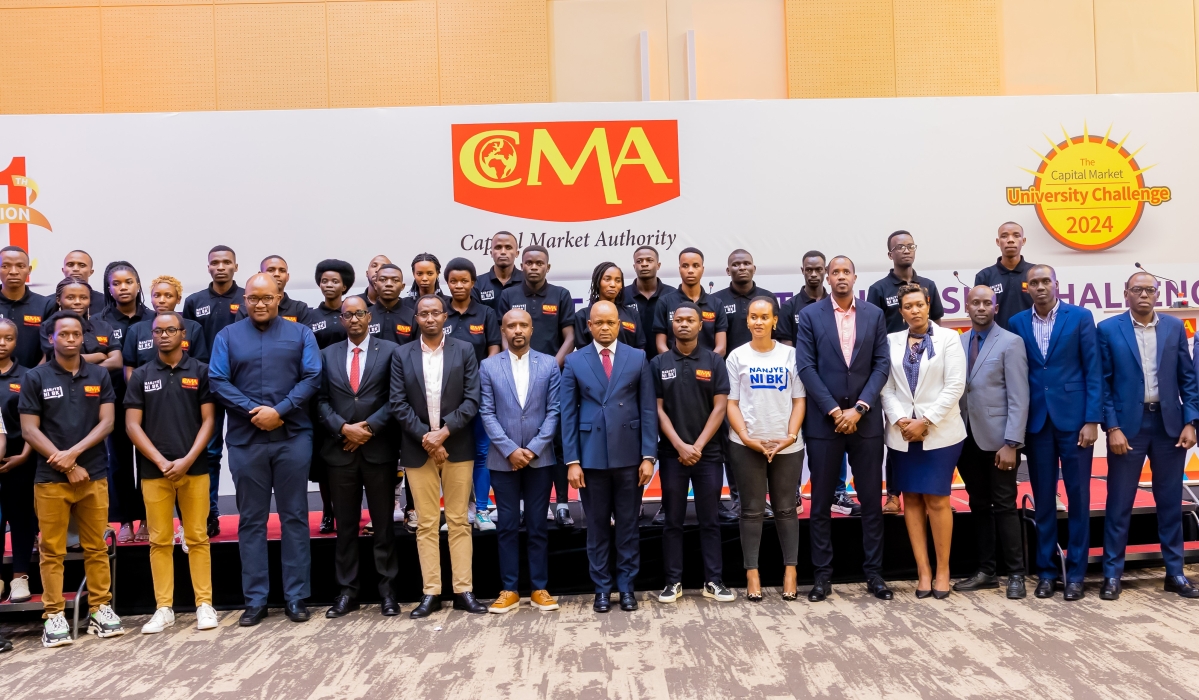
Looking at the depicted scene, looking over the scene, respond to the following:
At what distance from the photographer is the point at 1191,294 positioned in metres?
6.81

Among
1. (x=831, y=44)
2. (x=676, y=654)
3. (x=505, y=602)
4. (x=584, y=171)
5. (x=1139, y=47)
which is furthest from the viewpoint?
(x=1139, y=47)

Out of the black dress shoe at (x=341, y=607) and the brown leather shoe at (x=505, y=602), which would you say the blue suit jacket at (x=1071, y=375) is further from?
the black dress shoe at (x=341, y=607)

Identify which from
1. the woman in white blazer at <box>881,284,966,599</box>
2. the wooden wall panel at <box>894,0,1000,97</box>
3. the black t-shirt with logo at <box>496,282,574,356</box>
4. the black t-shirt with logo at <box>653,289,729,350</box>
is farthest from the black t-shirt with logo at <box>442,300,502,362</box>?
the wooden wall panel at <box>894,0,1000,97</box>

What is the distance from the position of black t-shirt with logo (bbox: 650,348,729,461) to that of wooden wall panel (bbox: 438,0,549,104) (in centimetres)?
455

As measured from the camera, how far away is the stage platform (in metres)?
4.97

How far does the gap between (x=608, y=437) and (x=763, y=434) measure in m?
0.84

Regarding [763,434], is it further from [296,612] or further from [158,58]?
[158,58]

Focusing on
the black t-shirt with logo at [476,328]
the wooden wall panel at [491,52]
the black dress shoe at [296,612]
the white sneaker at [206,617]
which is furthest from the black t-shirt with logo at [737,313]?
the wooden wall panel at [491,52]

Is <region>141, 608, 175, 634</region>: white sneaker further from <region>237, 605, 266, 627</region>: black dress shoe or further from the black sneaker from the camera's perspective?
the black sneaker

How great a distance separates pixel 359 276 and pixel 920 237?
→ 13.8ft

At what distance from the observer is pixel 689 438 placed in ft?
15.7

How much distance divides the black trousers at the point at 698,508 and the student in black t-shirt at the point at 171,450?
2.42m

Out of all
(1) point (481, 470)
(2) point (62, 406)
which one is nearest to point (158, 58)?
(2) point (62, 406)

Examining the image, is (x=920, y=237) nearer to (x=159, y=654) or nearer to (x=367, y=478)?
(x=367, y=478)
